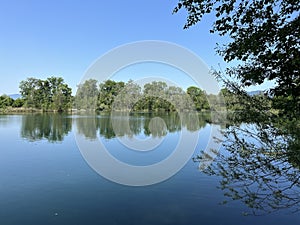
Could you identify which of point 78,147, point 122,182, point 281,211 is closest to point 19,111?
point 78,147

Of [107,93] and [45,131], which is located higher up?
[107,93]

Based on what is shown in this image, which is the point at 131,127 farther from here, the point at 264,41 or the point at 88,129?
the point at 264,41

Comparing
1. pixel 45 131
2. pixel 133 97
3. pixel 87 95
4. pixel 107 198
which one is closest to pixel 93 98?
pixel 87 95

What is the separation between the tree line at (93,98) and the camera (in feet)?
152

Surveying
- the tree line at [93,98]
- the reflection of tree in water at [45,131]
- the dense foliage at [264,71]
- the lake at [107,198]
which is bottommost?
the lake at [107,198]

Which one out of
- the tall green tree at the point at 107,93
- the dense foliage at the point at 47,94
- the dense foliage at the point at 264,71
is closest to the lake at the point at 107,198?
the dense foliage at the point at 264,71

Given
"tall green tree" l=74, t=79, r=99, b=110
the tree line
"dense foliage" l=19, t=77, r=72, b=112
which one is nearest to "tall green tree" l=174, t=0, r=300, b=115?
the tree line

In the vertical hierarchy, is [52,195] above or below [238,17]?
below

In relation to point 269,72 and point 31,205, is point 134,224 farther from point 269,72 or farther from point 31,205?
point 269,72

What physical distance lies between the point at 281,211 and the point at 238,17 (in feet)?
15.5

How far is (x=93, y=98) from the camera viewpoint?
183 feet

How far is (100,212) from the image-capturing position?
5.50m

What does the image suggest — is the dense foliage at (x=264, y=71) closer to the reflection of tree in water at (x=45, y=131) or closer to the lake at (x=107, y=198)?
the lake at (x=107, y=198)

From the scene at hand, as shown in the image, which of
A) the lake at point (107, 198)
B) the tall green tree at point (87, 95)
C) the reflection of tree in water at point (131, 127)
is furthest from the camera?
the tall green tree at point (87, 95)
